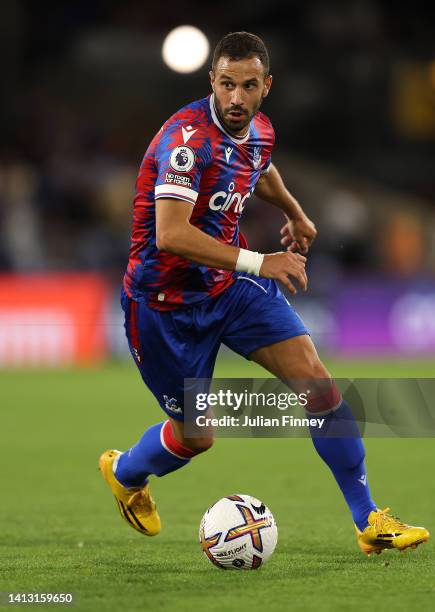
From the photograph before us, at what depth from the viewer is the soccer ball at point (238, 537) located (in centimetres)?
465

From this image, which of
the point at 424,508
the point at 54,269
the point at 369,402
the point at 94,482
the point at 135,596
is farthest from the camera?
the point at 54,269

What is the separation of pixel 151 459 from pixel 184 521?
0.65 meters

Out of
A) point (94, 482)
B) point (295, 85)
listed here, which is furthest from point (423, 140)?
point (94, 482)

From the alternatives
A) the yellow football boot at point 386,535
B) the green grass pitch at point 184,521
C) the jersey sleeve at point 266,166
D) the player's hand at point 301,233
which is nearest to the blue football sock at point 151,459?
the green grass pitch at point 184,521

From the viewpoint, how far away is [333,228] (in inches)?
685

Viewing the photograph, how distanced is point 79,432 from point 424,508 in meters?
4.00

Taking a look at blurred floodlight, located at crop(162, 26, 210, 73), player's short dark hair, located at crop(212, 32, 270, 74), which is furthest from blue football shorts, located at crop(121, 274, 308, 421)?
blurred floodlight, located at crop(162, 26, 210, 73)

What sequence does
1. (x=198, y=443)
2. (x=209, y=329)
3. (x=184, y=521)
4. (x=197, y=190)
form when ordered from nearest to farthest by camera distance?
(x=197, y=190) → (x=209, y=329) → (x=198, y=443) → (x=184, y=521)

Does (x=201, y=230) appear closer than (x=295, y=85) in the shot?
Yes

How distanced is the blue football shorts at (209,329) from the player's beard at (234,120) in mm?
675

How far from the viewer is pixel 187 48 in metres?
17.2

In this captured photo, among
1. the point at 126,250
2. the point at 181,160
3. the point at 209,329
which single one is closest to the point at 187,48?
the point at 126,250

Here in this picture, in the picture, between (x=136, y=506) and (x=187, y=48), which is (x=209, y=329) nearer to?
(x=136, y=506)

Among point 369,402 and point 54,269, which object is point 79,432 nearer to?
point 369,402
